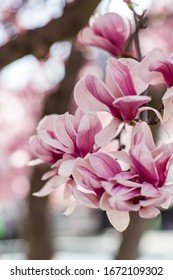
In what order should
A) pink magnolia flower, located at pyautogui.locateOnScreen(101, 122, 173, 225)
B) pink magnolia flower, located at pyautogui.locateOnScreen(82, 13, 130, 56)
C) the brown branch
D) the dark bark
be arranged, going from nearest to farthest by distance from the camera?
1. pink magnolia flower, located at pyautogui.locateOnScreen(101, 122, 173, 225)
2. pink magnolia flower, located at pyautogui.locateOnScreen(82, 13, 130, 56)
3. the brown branch
4. the dark bark

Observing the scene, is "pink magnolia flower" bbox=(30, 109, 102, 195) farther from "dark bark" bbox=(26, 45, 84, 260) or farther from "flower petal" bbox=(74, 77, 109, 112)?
"dark bark" bbox=(26, 45, 84, 260)

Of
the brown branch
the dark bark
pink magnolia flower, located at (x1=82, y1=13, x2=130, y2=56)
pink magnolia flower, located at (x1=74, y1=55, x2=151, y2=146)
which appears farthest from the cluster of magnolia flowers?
the dark bark

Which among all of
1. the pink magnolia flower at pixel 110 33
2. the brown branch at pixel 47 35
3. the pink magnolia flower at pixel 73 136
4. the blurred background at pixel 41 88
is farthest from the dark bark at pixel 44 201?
the pink magnolia flower at pixel 73 136

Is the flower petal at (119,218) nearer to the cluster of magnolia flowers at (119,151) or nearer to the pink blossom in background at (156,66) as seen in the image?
the cluster of magnolia flowers at (119,151)

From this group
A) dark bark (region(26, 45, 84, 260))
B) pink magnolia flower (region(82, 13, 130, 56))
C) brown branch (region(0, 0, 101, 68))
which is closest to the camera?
pink magnolia flower (region(82, 13, 130, 56))
